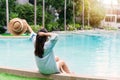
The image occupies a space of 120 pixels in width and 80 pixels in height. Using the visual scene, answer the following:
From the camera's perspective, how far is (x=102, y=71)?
972 cm

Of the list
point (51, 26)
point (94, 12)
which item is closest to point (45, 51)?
point (51, 26)

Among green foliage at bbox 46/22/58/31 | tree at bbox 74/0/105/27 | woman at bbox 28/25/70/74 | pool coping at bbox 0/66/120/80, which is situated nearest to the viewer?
woman at bbox 28/25/70/74

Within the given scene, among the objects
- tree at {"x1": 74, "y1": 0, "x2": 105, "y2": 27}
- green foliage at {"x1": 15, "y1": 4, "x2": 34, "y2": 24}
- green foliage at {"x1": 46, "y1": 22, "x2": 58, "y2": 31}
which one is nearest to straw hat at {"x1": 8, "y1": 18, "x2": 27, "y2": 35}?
green foliage at {"x1": 15, "y1": 4, "x2": 34, "y2": 24}

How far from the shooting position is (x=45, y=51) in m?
5.69

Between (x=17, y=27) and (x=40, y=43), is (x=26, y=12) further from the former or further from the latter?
(x=40, y=43)

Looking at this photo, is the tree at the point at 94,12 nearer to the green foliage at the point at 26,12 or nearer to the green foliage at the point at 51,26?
the green foliage at the point at 51,26

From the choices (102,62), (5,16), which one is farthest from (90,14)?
(102,62)

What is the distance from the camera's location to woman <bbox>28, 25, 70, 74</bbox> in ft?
18.4

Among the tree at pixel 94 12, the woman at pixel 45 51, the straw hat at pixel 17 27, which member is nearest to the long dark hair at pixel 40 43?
the woman at pixel 45 51

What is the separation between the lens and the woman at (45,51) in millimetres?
5605

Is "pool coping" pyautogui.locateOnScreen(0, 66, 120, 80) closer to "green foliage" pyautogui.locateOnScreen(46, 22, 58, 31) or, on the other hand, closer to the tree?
"green foliage" pyautogui.locateOnScreen(46, 22, 58, 31)

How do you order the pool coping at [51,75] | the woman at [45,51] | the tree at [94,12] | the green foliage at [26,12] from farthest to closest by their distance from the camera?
1. the tree at [94,12]
2. the green foliage at [26,12]
3. the pool coping at [51,75]
4. the woman at [45,51]

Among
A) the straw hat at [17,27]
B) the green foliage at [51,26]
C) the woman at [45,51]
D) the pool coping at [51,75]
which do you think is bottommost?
the green foliage at [51,26]

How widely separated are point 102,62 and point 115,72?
6.64 feet
